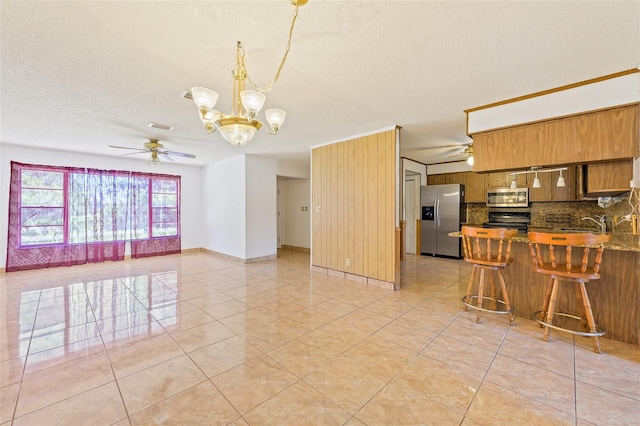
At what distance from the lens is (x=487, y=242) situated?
10.1 feet

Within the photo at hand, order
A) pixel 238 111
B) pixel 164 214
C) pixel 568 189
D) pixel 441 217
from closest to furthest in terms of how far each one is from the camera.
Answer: pixel 238 111 < pixel 568 189 < pixel 441 217 < pixel 164 214

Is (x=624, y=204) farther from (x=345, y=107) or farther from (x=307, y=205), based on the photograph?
(x=307, y=205)

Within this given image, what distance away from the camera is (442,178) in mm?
7492

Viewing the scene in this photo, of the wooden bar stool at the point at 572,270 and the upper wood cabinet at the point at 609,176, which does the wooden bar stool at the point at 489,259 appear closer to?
the wooden bar stool at the point at 572,270

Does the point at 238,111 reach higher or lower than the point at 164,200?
higher

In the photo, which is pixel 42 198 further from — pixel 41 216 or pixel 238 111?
pixel 238 111

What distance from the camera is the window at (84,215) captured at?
5.48 metres

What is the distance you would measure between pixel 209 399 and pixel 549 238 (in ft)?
Result: 10.5

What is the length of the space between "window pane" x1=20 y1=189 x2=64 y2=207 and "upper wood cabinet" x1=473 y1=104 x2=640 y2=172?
824 cm

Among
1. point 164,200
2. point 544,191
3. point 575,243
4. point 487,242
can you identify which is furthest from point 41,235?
point 544,191

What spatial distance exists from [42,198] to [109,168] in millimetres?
1383

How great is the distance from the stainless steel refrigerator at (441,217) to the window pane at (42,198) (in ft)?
28.9

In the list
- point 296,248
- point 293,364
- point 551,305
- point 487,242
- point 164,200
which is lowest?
point 293,364

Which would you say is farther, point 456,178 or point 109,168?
point 456,178
